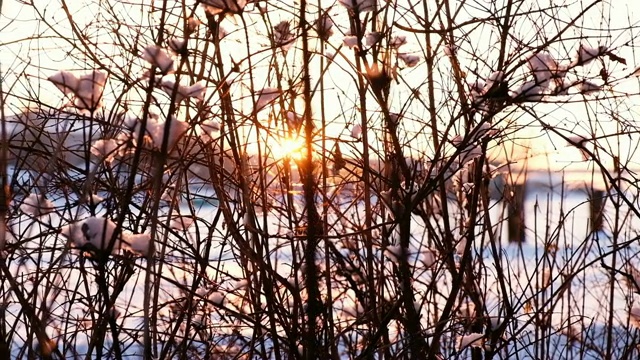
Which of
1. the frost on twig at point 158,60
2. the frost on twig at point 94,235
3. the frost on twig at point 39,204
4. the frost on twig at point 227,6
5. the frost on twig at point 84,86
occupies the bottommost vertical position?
the frost on twig at point 94,235

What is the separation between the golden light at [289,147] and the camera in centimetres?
194

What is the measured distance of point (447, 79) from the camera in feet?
7.62

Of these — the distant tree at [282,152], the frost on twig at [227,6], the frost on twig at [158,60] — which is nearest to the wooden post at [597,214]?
the distant tree at [282,152]

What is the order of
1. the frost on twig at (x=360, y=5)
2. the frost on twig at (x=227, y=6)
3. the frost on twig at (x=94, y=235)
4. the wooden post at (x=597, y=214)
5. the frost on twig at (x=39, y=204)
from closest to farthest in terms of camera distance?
the frost on twig at (x=94, y=235)
the frost on twig at (x=227, y=6)
the frost on twig at (x=39, y=204)
the frost on twig at (x=360, y=5)
the wooden post at (x=597, y=214)

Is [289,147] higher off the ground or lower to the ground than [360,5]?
lower

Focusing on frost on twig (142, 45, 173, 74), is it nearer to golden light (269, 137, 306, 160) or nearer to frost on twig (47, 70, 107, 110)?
frost on twig (47, 70, 107, 110)

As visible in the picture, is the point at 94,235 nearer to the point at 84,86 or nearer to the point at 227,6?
the point at 84,86

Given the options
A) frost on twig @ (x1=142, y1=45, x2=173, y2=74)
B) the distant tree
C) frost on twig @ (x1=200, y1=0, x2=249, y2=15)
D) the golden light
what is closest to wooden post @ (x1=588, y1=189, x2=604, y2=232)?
the distant tree

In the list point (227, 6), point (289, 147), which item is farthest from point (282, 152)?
point (227, 6)

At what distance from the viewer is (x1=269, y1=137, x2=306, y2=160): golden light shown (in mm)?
1943

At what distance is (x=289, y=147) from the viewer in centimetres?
199

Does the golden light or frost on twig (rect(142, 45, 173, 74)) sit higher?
the golden light

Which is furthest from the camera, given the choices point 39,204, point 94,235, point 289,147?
point 289,147

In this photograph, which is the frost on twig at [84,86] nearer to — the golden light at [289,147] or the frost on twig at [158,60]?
the frost on twig at [158,60]
